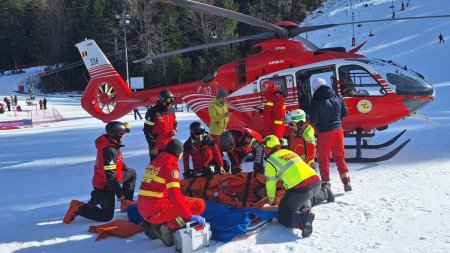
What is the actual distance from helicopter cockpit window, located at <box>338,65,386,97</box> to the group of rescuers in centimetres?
150

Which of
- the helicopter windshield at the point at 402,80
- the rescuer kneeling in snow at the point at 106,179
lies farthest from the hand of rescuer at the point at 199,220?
the helicopter windshield at the point at 402,80

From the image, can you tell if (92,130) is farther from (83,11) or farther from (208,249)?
(83,11)

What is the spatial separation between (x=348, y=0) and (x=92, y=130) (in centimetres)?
4129

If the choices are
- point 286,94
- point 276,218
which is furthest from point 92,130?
point 276,218

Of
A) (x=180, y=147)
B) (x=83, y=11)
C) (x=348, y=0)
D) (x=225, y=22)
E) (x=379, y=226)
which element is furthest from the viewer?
(x=83, y=11)

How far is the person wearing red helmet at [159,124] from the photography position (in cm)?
663

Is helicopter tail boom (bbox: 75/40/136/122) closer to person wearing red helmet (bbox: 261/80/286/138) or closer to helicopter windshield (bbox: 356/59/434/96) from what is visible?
person wearing red helmet (bbox: 261/80/286/138)

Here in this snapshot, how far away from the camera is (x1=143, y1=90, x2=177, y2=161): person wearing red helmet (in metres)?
6.63

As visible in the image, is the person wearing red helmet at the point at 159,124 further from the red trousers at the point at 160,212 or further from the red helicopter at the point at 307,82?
the red trousers at the point at 160,212

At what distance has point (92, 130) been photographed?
16109mm

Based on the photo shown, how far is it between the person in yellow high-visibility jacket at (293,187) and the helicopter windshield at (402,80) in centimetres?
403

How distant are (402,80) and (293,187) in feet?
14.4

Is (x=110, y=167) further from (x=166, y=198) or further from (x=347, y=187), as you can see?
(x=347, y=187)

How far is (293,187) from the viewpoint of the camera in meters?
4.24
